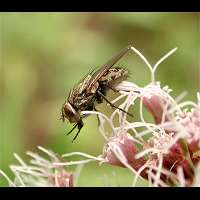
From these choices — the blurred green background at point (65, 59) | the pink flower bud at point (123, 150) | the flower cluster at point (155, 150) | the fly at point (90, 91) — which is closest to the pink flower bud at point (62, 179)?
the flower cluster at point (155, 150)

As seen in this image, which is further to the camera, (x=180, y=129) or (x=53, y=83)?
(x=53, y=83)

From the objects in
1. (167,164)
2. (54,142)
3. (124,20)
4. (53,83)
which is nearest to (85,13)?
(124,20)

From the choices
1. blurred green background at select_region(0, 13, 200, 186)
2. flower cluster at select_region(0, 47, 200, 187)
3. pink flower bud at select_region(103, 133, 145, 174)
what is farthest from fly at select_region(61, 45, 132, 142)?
blurred green background at select_region(0, 13, 200, 186)

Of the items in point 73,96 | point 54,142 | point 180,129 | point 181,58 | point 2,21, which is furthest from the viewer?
point 2,21

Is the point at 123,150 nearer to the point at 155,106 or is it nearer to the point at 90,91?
the point at 155,106

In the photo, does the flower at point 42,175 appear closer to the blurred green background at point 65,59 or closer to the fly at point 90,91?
the fly at point 90,91

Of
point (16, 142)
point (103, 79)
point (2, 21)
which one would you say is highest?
point (2, 21)

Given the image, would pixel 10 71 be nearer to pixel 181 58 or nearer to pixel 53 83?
pixel 53 83

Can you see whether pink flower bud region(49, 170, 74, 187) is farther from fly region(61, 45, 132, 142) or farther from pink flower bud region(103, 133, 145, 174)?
fly region(61, 45, 132, 142)
